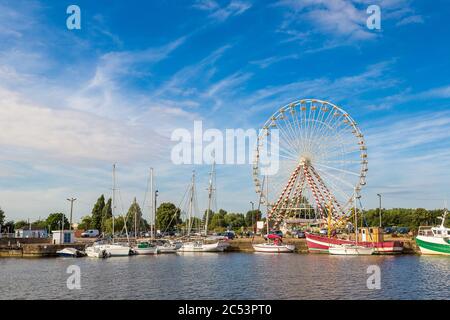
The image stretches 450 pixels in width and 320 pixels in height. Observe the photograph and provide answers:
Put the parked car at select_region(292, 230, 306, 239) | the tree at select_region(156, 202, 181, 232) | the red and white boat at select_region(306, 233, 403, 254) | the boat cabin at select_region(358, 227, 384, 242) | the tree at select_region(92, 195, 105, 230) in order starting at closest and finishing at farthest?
the red and white boat at select_region(306, 233, 403, 254) → the boat cabin at select_region(358, 227, 384, 242) → the parked car at select_region(292, 230, 306, 239) → the tree at select_region(92, 195, 105, 230) → the tree at select_region(156, 202, 181, 232)

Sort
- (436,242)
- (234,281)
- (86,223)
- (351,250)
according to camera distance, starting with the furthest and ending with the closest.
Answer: (86,223)
(351,250)
(436,242)
(234,281)

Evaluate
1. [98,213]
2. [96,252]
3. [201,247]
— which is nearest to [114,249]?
[96,252]

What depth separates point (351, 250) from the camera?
262ft

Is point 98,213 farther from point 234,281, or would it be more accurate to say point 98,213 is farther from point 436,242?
point 234,281

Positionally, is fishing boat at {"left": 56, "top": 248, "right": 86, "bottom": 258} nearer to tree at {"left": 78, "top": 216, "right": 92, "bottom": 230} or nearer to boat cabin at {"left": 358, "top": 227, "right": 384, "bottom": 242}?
boat cabin at {"left": 358, "top": 227, "right": 384, "bottom": 242}

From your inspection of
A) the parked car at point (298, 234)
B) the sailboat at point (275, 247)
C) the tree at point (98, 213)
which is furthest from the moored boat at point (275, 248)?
the tree at point (98, 213)

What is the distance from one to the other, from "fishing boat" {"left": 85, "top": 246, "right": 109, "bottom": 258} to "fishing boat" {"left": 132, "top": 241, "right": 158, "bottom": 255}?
7.51 metres

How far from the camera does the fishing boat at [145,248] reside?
293ft

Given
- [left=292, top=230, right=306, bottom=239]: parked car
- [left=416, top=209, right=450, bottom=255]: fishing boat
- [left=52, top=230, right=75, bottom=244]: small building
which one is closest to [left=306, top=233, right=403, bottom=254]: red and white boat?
[left=416, top=209, right=450, bottom=255]: fishing boat

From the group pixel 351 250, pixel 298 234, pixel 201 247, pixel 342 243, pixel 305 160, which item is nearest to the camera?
pixel 351 250

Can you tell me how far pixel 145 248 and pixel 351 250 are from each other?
3962 centimetres

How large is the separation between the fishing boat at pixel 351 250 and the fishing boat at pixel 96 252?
41.5m

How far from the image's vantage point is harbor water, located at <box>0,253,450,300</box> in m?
38.5
